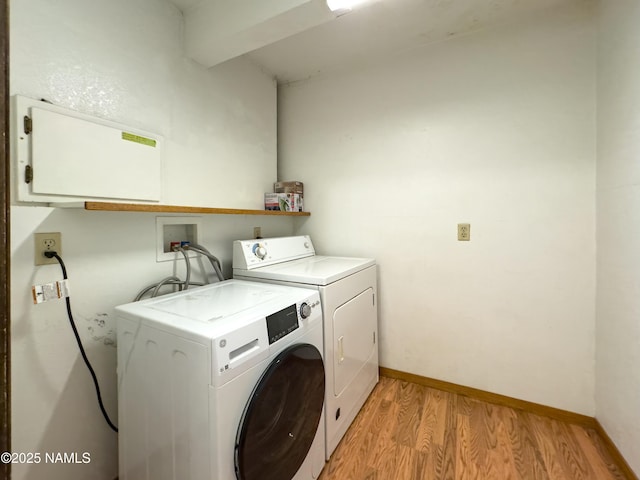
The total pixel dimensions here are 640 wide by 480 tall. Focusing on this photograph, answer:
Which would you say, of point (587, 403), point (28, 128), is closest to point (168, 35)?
point (28, 128)

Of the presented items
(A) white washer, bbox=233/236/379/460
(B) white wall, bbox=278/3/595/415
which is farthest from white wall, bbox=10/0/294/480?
(B) white wall, bbox=278/3/595/415

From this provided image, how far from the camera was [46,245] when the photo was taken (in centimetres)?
106

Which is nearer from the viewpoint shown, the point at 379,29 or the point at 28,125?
the point at 28,125

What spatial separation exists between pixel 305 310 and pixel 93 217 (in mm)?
999

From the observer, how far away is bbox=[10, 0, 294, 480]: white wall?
102 centimetres

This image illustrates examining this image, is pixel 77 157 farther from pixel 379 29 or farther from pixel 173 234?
pixel 379 29

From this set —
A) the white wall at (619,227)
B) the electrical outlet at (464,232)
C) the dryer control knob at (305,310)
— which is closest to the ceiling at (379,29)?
the white wall at (619,227)

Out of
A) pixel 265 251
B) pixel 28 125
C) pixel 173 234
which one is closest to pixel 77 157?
pixel 28 125

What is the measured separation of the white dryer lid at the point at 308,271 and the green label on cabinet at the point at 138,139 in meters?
0.81

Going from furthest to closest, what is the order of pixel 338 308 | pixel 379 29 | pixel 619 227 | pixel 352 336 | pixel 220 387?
pixel 379 29
pixel 352 336
pixel 338 308
pixel 619 227
pixel 220 387

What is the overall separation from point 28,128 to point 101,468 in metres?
1.44

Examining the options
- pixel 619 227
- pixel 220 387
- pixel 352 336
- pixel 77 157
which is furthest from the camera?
pixel 352 336

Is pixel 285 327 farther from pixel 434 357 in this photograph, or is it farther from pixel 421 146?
pixel 421 146

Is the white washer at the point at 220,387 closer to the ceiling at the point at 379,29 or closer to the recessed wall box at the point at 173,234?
the recessed wall box at the point at 173,234
